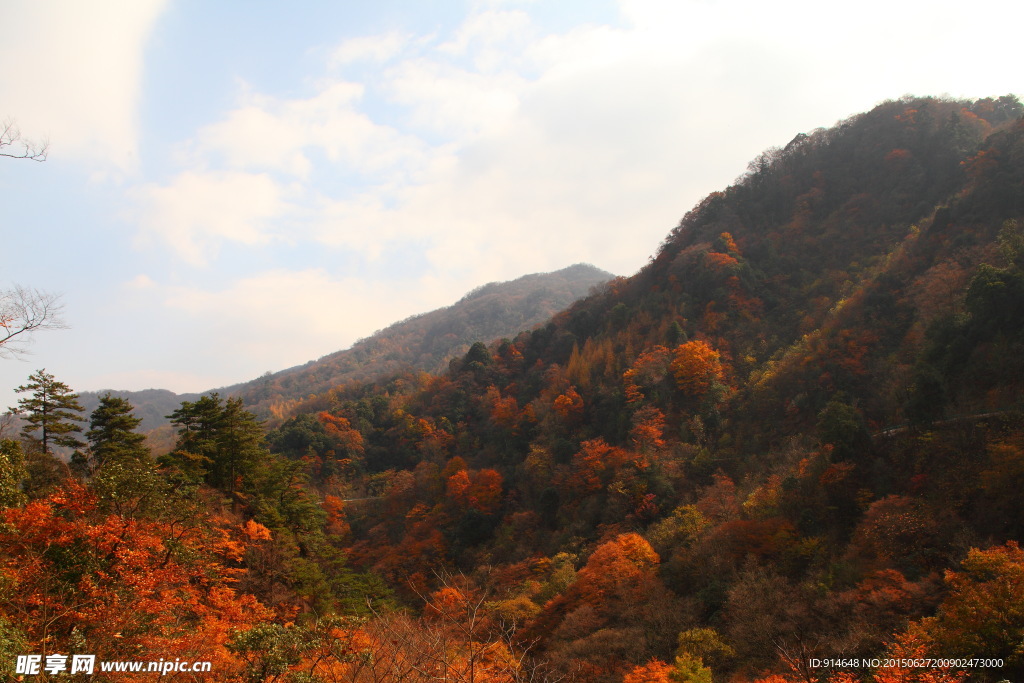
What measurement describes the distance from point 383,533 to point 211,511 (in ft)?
74.5

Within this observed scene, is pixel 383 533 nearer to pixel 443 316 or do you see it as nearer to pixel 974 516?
pixel 974 516

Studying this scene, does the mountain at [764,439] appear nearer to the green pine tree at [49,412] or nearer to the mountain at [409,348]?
the green pine tree at [49,412]

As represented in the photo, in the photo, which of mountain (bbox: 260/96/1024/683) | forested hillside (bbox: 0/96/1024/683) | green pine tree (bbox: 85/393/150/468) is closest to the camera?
forested hillside (bbox: 0/96/1024/683)

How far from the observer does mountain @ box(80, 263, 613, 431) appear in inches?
4311

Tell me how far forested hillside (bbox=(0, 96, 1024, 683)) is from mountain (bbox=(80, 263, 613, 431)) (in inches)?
2219

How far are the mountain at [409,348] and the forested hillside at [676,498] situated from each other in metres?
56.4

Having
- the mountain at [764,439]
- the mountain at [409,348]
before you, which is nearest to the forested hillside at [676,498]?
the mountain at [764,439]

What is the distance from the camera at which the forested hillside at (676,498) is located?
11.6 m

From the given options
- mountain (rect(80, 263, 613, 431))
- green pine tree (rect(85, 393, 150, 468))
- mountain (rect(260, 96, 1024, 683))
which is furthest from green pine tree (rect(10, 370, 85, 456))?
mountain (rect(80, 263, 613, 431))

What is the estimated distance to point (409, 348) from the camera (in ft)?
414

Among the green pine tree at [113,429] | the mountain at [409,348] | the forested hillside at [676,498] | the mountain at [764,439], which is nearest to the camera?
the forested hillside at [676,498]

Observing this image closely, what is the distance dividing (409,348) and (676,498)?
103988 mm

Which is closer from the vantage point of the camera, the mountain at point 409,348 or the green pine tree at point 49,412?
the green pine tree at point 49,412

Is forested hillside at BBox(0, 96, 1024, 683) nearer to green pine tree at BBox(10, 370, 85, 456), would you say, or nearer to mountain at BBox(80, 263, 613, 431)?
green pine tree at BBox(10, 370, 85, 456)
